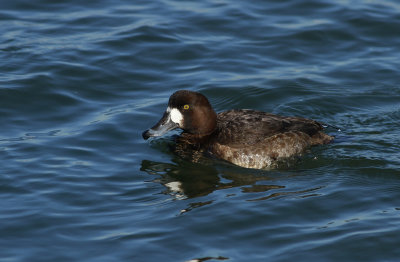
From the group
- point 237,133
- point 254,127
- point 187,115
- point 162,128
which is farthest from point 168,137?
point 254,127

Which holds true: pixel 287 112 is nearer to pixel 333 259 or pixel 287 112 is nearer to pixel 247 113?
pixel 247 113

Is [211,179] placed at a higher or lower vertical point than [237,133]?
lower

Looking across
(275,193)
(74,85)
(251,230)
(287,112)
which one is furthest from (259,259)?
(74,85)

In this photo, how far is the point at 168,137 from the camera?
9.83m

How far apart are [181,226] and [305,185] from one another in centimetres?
177

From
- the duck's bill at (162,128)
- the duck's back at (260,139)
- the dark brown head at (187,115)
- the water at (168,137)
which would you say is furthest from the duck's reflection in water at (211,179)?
the dark brown head at (187,115)

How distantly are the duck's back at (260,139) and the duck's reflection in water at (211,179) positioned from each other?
178 millimetres

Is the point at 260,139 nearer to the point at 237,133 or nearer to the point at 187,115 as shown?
the point at 237,133

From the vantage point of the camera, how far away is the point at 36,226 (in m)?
7.21

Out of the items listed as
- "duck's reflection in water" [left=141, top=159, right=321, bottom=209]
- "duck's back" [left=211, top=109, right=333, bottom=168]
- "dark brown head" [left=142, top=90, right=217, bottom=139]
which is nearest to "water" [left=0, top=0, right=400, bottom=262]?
"duck's reflection in water" [left=141, top=159, right=321, bottom=209]

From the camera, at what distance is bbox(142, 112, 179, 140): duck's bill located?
9.05 meters

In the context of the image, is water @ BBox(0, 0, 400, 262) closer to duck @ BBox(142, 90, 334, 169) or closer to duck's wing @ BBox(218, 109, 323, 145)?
duck @ BBox(142, 90, 334, 169)

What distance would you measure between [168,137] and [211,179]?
1.50m

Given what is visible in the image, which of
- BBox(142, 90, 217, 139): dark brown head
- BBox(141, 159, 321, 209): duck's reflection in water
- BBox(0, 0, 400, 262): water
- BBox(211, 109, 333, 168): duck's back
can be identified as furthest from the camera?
BBox(142, 90, 217, 139): dark brown head
